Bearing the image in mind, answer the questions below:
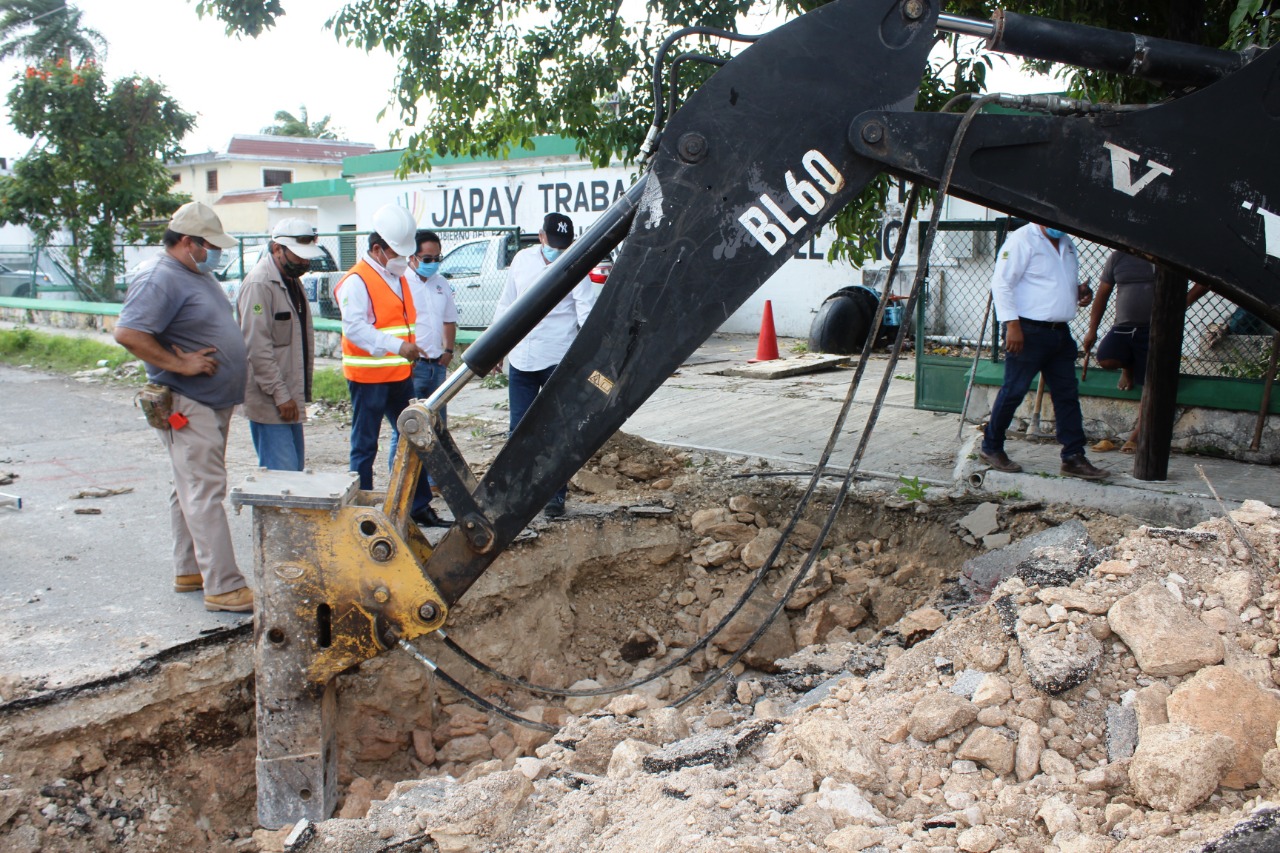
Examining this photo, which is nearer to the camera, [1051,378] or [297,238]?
[297,238]

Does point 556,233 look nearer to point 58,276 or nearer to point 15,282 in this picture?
point 58,276

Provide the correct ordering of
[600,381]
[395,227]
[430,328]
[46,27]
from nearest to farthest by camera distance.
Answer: [600,381]
[395,227]
[430,328]
[46,27]

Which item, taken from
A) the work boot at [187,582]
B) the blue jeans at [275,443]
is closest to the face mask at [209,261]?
the blue jeans at [275,443]

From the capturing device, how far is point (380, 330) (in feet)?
18.4

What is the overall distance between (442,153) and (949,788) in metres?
6.24

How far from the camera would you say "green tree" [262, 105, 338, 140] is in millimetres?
60125

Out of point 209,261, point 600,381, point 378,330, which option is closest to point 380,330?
point 378,330

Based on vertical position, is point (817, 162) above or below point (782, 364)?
above

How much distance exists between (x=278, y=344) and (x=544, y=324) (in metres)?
1.39

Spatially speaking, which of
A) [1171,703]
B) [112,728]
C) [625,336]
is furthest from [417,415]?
[1171,703]

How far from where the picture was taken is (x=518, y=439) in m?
3.15

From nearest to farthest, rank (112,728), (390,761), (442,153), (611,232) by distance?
1. (611,232)
2. (112,728)
3. (390,761)
4. (442,153)

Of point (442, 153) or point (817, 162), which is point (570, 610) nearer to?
point (817, 162)

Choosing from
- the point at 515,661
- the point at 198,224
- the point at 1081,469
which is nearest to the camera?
the point at 198,224
